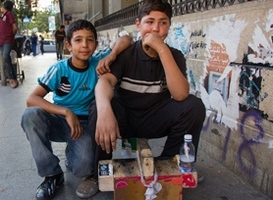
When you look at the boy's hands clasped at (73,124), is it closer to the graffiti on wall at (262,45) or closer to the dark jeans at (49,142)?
the dark jeans at (49,142)

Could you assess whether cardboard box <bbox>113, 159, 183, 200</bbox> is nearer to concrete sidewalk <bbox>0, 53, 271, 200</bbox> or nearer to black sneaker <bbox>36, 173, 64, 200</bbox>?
concrete sidewalk <bbox>0, 53, 271, 200</bbox>

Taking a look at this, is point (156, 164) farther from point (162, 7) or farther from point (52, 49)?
point (52, 49)

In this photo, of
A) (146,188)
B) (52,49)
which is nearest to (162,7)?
(146,188)

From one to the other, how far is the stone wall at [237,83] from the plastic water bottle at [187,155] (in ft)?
2.46

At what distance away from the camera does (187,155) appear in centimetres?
211

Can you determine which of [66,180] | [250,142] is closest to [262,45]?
[250,142]

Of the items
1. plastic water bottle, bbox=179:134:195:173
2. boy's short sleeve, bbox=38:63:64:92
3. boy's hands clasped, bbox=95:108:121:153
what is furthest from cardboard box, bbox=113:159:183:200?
boy's short sleeve, bbox=38:63:64:92

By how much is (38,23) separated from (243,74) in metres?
75.6

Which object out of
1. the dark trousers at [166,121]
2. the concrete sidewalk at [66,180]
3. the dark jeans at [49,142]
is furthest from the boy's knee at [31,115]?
the concrete sidewalk at [66,180]

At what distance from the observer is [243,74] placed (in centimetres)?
281

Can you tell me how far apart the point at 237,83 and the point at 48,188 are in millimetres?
1852

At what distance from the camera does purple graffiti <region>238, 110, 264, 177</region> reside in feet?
8.70

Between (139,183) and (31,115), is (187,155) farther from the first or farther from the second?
(31,115)

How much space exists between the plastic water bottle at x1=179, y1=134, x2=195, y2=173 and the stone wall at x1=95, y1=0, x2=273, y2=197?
2.46 ft
